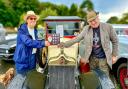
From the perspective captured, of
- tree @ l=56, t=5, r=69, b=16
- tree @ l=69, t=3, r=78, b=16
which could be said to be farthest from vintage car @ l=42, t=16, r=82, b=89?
tree @ l=56, t=5, r=69, b=16

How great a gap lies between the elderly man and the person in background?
2.05ft

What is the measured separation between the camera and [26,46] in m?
5.37

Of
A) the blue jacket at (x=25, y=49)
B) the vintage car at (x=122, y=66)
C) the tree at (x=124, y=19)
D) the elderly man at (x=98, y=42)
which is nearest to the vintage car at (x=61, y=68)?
the blue jacket at (x=25, y=49)

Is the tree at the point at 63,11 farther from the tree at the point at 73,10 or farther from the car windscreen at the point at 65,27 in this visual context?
the car windscreen at the point at 65,27

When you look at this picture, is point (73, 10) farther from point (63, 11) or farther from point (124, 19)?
point (124, 19)

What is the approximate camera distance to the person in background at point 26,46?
5246 millimetres

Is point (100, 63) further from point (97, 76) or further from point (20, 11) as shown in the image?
point (20, 11)

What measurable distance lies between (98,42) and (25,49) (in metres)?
1.17

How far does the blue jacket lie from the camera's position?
206 inches

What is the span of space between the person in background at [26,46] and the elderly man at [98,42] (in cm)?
62

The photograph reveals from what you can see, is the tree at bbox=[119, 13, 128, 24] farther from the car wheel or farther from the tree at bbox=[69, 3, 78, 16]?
the car wheel

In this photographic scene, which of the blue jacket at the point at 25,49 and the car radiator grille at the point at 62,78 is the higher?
the blue jacket at the point at 25,49

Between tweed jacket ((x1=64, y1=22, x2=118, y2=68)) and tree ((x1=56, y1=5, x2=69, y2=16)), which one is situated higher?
tweed jacket ((x1=64, y1=22, x2=118, y2=68))

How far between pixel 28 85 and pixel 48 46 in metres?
0.61
